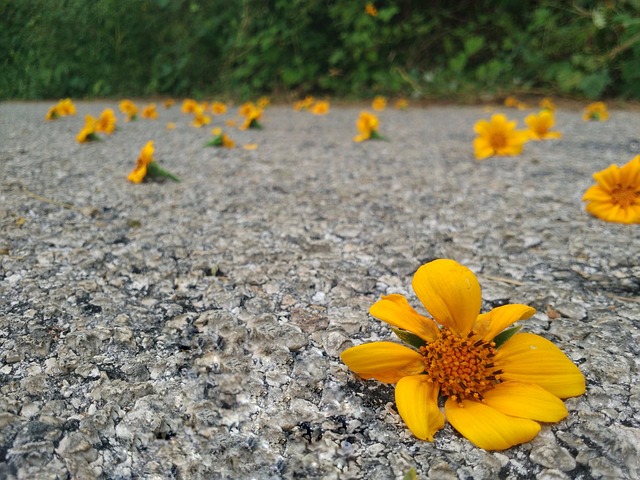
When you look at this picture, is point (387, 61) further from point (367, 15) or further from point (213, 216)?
point (213, 216)

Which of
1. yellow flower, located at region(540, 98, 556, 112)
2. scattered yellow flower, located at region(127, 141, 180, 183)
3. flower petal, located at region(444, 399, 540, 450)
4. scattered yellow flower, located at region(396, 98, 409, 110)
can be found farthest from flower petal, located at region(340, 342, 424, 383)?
scattered yellow flower, located at region(396, 98, 409, 110)

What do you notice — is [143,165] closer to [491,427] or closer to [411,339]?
[411,339]

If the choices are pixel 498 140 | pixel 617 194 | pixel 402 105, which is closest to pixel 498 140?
pixel 498 140

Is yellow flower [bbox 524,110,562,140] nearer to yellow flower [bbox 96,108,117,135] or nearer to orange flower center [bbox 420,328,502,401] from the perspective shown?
orange flower center [bbox 420,328,502,401]

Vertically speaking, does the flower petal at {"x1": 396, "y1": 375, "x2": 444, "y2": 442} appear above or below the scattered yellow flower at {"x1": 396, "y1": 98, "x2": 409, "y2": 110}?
above

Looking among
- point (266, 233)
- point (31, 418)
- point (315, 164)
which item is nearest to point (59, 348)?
point (31, 418)

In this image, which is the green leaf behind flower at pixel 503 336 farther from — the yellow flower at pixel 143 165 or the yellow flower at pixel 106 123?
the yellow flower at pixel 106 123
